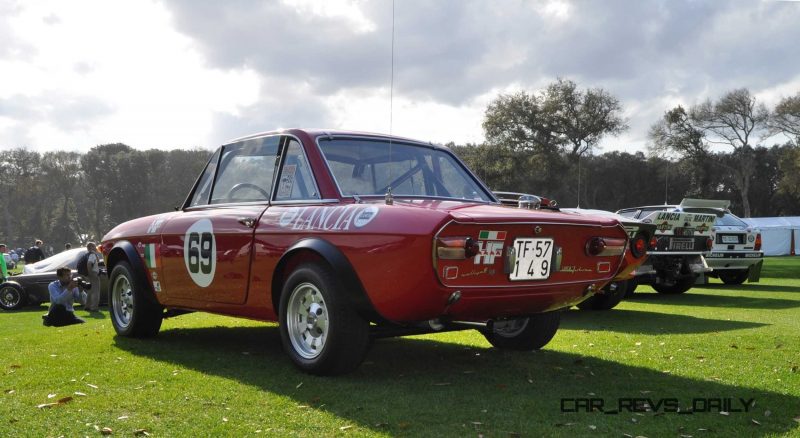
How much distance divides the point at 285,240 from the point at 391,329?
97 centimetres

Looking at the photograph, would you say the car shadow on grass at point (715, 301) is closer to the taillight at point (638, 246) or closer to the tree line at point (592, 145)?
the taillight at point (638, 246)

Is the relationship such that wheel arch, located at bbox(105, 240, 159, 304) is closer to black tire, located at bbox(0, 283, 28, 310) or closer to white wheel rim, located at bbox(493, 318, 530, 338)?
white wheel rim, located at bbox(493, 318, 530, 338)

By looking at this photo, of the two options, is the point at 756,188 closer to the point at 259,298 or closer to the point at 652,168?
the point at 652,168

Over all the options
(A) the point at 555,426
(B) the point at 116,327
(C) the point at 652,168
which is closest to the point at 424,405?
(A) the point at 555,426

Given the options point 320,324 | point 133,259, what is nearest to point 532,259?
point 320,324

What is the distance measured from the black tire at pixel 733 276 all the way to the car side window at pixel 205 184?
12684 millimetres

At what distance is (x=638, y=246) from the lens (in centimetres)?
535

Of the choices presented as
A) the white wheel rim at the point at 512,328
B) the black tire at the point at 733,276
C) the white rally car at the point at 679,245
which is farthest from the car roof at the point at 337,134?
the black tire at the point at 733,276

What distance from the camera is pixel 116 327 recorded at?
708 centimetres

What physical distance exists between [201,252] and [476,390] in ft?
8.50

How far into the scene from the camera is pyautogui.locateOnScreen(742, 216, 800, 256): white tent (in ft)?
125

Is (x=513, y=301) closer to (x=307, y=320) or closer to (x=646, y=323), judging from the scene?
(x=307, y=320)

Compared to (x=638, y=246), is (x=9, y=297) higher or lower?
lower

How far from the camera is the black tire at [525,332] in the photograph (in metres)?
5.91
